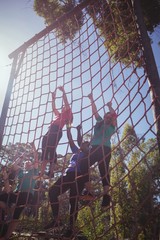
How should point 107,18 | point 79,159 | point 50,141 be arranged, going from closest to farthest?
1. point 79,159
2. point 50,141
3. point 107,18

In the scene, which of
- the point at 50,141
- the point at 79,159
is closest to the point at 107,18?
the point at 50,141

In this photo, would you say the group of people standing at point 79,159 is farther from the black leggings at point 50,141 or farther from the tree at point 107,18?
the tree at point 107,18

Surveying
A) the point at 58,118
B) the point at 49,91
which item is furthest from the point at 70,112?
the point at 49,91

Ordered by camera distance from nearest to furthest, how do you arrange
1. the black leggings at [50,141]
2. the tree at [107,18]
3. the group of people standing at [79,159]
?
the group of people standing at [79,159], the black leggings at [50,141], the tree at [107,18]

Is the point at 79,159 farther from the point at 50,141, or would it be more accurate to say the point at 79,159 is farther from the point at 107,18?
the point at 107,18

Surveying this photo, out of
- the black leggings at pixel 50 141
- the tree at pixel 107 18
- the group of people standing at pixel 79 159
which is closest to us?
the group of people standing at pixel 79 159

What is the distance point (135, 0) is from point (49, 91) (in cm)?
171

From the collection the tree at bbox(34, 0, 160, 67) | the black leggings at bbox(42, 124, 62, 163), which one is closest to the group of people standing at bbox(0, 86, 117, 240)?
the black leggings at bbox(42, 124, 62, 163)

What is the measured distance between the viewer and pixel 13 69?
414 cm

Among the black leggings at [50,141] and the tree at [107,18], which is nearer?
the black leggings at [50,141]

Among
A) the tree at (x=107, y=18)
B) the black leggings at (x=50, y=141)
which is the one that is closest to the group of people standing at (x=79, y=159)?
the black leggings at (x=50, y=141)

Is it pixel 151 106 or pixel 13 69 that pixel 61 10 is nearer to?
pixel 13 69

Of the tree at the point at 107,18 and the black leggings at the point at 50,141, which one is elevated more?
the tree at the point at 107,18

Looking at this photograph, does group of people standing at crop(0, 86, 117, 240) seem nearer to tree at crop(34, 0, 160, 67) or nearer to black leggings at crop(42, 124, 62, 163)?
black leggings at crop(42, 124, 62, 163)
